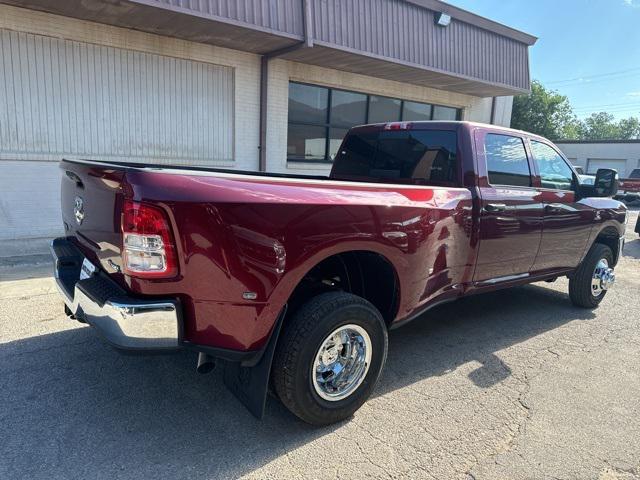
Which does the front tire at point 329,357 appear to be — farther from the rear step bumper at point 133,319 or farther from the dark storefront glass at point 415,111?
the dark storefront glass at point 415,111

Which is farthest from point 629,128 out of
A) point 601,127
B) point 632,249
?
point 632,249

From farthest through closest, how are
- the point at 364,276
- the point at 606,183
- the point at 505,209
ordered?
the point at 606,183
the point at 505,209
the point at 364,276

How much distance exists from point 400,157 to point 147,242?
2734 millimetres

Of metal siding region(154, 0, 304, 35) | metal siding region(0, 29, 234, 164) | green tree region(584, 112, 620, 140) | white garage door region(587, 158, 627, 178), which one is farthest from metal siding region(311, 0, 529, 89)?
green tree region(584, 112, 620, 140)

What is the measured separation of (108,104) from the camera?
7.70 m

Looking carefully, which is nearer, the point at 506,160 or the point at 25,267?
the point at 506,160

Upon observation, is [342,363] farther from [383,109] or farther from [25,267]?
[383,109]

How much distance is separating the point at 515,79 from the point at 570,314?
856 centimetres

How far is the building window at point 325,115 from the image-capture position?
33.1 ft

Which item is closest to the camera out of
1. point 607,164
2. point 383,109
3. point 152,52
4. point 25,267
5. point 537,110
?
point 25,267

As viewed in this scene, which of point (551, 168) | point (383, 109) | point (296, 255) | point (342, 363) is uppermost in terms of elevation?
point (383, 109)

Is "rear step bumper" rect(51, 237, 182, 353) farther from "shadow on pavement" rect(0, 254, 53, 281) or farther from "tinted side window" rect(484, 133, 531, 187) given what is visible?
"shadow on pavement" rect(0, 254, 53, 281)

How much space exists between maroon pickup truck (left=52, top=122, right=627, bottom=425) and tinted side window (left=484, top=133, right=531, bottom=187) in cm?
2

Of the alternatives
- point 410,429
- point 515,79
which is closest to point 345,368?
point 410,429
